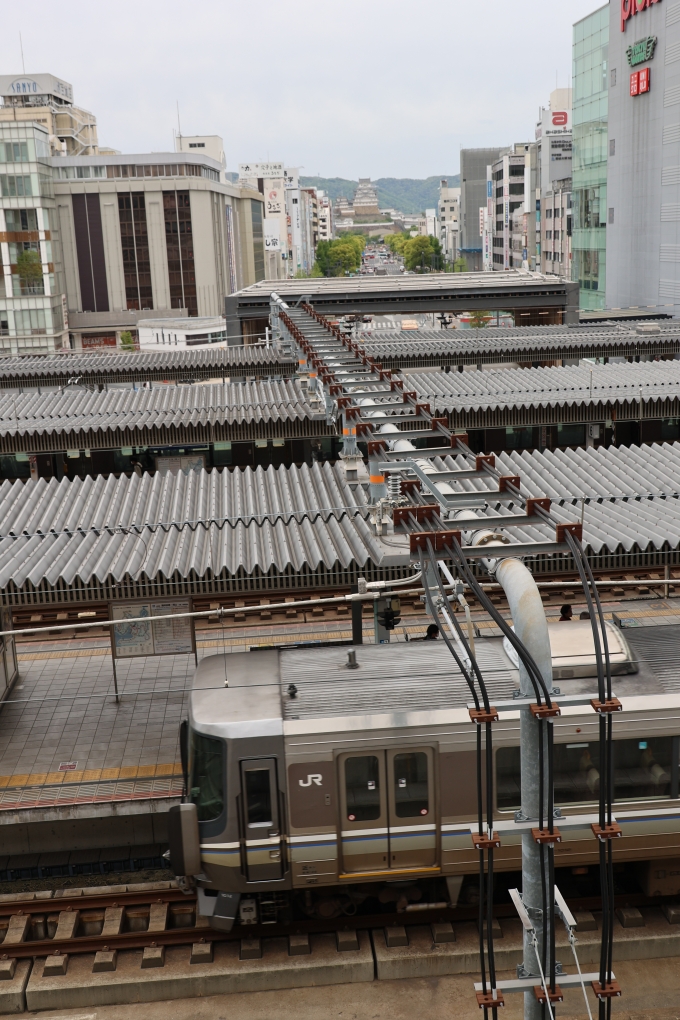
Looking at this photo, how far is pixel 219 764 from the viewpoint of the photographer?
28.3 feet

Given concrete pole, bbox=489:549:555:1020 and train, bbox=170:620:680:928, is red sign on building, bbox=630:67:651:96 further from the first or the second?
concrete pole, bbox=489:549:555:1020

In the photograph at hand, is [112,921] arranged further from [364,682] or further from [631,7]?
[631,7]

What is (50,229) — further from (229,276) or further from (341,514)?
(341,514)

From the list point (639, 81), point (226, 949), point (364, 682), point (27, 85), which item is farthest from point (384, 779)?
point (27, 85)

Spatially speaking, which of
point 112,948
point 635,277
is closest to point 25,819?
point 112,948

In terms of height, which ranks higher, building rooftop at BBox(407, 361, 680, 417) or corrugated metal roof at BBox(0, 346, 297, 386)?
corrugated metal roof at BBox(0, 346, 297, 386)

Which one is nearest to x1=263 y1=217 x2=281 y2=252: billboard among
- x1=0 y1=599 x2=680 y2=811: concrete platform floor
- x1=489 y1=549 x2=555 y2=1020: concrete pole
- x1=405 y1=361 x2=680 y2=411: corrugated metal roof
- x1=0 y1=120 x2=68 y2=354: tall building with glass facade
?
x1=0 y1=120 x2=68 y2=354: tall building with glass facade

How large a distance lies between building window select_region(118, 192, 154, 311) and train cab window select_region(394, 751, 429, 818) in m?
74.9

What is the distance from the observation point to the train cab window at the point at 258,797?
8562 mm

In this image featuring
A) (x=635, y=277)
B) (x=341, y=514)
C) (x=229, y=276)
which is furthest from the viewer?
(x=229, y=276)

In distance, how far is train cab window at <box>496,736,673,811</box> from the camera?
343 inches

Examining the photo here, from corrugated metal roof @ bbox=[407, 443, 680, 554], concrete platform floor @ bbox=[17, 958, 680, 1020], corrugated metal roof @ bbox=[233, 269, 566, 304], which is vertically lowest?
concrete platform floor @ bbox=[17, 958, 680, 1020]

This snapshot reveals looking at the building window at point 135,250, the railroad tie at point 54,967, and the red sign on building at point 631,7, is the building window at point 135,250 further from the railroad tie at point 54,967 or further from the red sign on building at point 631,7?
the railroad tie at point 54,967

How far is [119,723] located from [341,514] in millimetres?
4124
